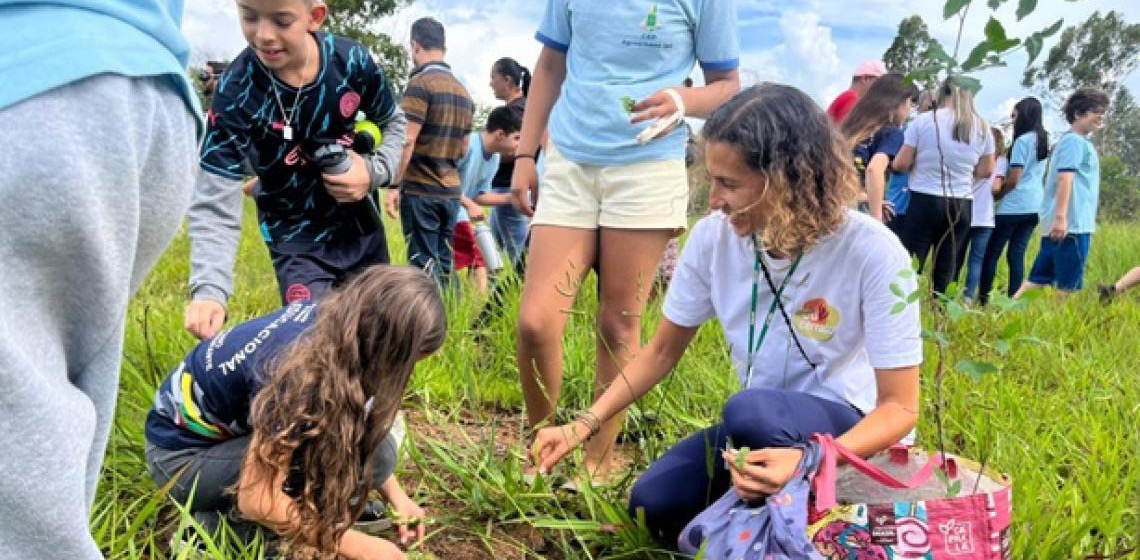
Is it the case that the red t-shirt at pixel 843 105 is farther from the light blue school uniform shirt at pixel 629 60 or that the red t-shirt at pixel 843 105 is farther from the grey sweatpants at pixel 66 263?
the grey sweatpants at pixel 66 263

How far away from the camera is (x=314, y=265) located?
2330mm

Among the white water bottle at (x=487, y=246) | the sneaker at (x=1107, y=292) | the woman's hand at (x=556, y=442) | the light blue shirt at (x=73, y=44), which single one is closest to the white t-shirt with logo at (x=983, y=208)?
the sneaker at (x=1107, y=292)

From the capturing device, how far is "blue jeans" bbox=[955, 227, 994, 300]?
518 cm

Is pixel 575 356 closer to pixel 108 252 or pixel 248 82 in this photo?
pixel 248 82

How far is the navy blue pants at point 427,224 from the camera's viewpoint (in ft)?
13.8

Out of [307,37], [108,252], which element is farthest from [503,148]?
[108,252]

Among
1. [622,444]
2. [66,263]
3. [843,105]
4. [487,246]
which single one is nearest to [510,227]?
[487,246]

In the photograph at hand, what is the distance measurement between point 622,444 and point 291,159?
1196 millimetres

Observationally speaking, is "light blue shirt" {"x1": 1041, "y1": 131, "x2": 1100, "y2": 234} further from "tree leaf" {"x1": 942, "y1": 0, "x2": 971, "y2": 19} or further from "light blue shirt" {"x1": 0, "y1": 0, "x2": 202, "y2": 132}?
"light blue shirt" {"x1": 0, "y1": 0, "x2": 202, "y2": 132}

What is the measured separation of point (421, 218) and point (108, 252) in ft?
11.5

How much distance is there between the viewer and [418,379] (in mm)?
2803

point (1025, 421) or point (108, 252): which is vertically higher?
point (108, 252)

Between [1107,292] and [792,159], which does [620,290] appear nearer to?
[792,159]

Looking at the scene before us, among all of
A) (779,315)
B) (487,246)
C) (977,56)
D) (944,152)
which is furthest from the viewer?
(487,246)
